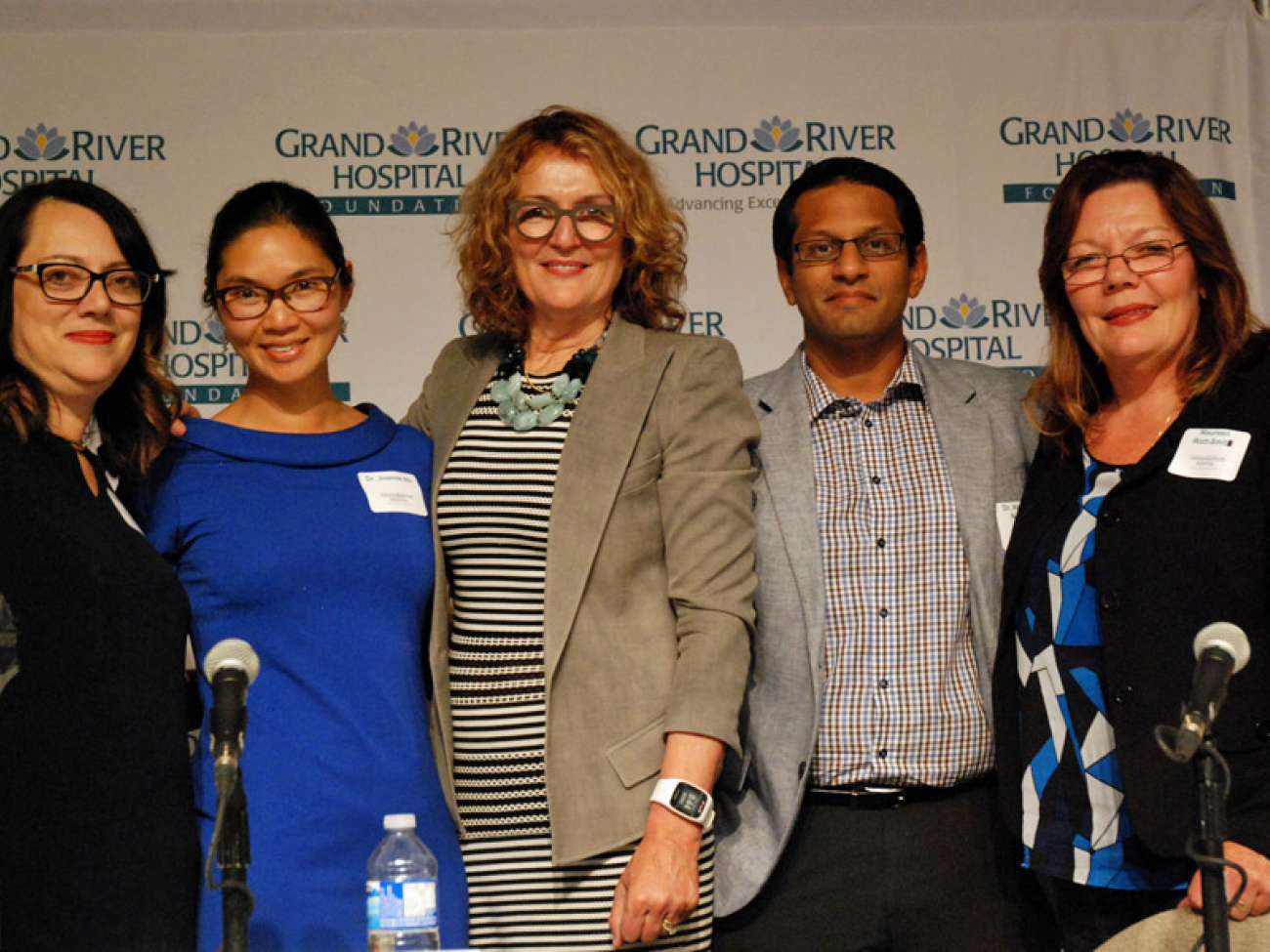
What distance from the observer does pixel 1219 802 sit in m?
2.00

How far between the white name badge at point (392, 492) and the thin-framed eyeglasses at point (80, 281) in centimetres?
49

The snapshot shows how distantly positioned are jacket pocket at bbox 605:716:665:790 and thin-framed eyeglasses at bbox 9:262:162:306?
111 cm

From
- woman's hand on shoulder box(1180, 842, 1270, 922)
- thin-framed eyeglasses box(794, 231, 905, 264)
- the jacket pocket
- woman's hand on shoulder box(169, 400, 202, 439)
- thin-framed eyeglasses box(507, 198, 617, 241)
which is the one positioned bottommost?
woman's hand on shoulder box(1180, 842, 1270, 922)

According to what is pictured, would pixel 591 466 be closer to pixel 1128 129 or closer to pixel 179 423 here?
pixel 179 423

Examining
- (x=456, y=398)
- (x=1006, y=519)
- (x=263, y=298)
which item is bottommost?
(x=1006, y=519)

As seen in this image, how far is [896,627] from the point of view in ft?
9.74

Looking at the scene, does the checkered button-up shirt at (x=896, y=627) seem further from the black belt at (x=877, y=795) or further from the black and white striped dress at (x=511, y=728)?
the black and white striped dress at (x=511, y=728)

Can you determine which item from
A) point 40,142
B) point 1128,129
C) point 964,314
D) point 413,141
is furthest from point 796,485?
point 40,142

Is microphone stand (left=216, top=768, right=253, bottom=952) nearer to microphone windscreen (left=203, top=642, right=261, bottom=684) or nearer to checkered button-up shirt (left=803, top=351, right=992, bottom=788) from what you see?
microphone windscreen (left=203, top=642, right=261, bottom=684)

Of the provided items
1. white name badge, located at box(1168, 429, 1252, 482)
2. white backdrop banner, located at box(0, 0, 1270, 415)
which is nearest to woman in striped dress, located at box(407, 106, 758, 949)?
white name badge, located at box(1168, 429, 1252, 482)

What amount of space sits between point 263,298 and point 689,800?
1.13m

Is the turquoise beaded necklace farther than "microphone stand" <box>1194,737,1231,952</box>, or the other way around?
the turquoise beaded necklace

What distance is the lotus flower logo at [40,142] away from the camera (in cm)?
429

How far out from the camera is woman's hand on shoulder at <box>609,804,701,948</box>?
2.41m
